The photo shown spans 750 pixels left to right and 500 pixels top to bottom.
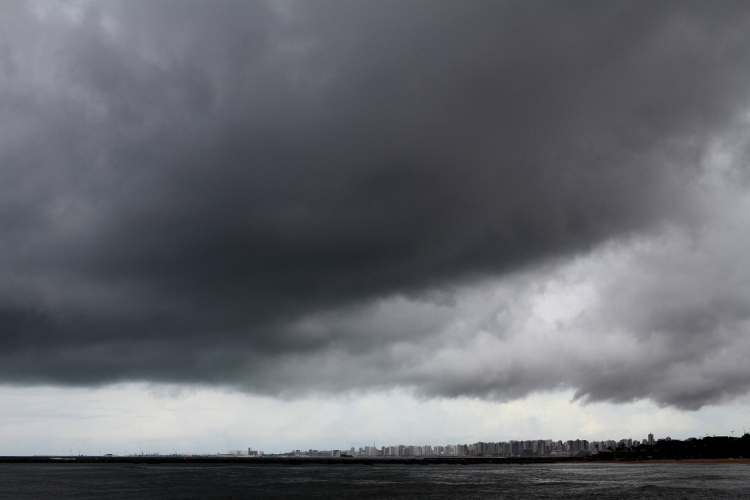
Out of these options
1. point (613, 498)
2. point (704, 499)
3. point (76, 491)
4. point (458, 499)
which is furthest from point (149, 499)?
point (704, 499)

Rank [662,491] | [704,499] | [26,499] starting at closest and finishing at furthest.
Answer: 1. [704,499]
2. [26,499]
3. [662,491]

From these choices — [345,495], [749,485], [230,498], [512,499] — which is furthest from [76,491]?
[749,485]

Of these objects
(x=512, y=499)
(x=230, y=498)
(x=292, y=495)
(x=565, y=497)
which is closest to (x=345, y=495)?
(x=292, y=495)

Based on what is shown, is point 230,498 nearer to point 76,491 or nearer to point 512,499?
point 76,491

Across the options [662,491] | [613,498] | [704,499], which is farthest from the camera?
[662,491]

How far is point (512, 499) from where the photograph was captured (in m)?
85.4

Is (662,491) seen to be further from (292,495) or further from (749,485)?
(292,495)

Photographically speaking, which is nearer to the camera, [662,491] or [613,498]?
[613,498]

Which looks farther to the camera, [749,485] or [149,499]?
[749,485]

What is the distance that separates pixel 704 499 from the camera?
78.8 metres

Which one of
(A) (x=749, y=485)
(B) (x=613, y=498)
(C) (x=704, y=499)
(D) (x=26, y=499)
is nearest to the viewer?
(C) (x=704, y=499)

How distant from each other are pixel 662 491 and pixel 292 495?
64932 mm

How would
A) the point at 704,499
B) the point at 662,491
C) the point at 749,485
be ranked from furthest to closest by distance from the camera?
1. the point at 749,485
2. the point at 662,491
3. the point at 704,499

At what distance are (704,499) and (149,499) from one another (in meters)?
84.7
